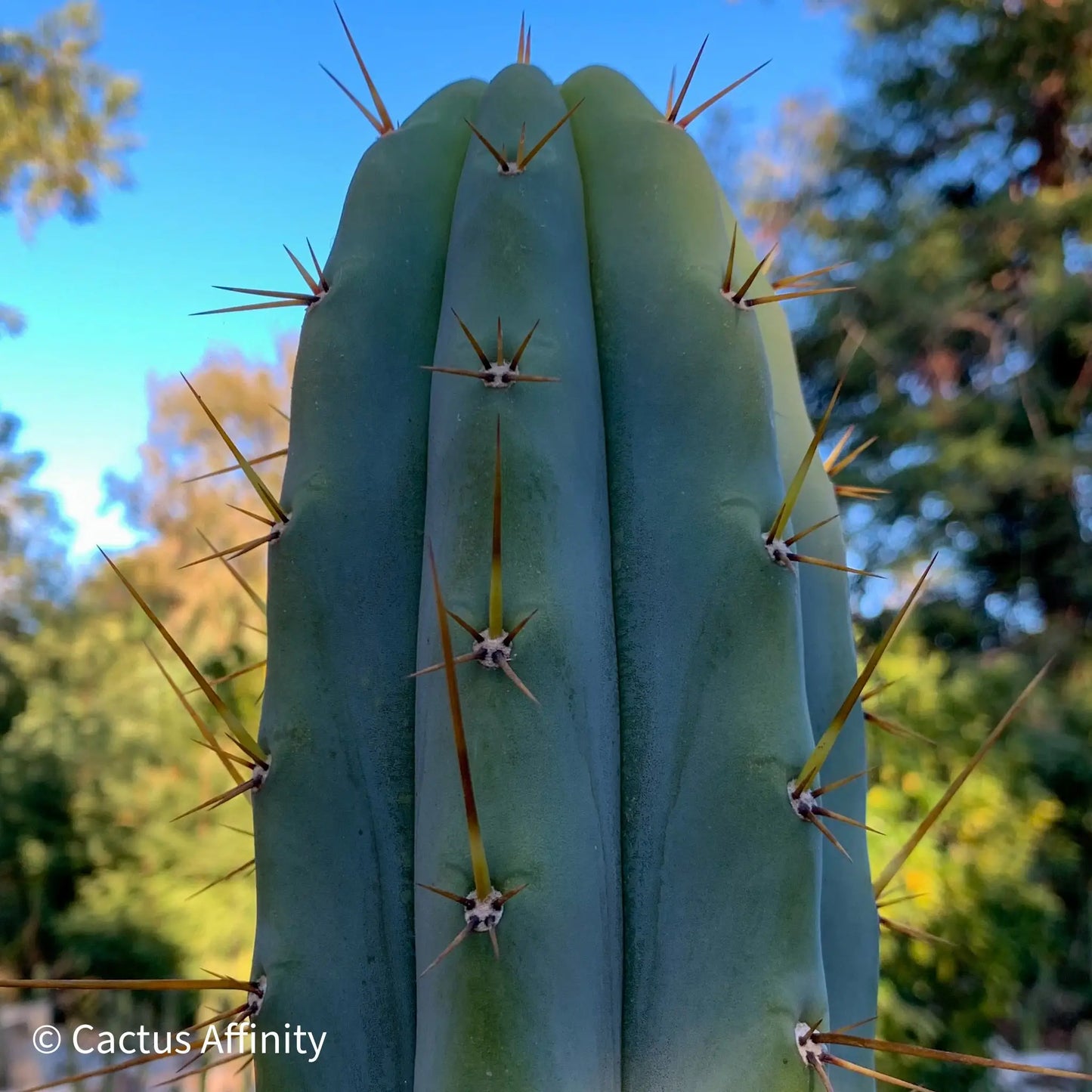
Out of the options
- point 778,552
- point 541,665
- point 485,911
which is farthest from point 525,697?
point 778,552

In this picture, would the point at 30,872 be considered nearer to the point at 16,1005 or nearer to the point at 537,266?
the point at 16,1005

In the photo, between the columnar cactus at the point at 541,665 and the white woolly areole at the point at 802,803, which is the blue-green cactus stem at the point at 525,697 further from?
the white woolly areole at the point at 802,803

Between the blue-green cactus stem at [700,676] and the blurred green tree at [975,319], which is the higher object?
the blurred green tree at [975,319]

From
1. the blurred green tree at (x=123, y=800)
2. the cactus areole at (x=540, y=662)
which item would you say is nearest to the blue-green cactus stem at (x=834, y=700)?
the cactus areole at (x=540, y=662)

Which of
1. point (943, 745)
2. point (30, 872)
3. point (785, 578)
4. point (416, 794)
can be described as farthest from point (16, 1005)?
point (785, 578)

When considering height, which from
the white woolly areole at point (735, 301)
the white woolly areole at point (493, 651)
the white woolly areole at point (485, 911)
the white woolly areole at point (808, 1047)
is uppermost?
the white woolly areole at point (735, 301)

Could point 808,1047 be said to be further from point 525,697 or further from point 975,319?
point 975,319

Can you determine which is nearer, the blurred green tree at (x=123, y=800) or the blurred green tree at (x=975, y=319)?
the blurred green tree at (x=123, y=800)
